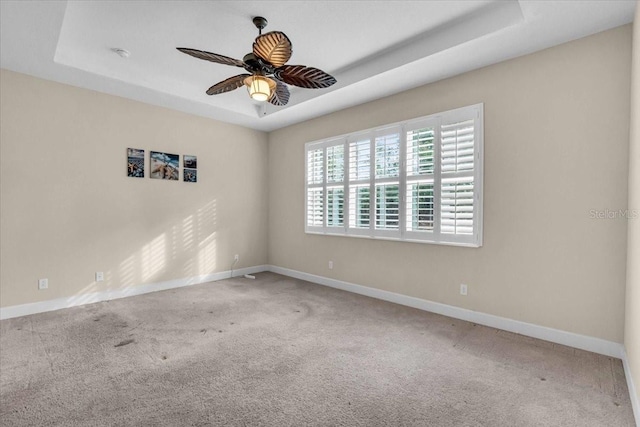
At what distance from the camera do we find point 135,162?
14.8ft

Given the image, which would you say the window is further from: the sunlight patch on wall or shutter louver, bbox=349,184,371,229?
the sunlight patch on wall

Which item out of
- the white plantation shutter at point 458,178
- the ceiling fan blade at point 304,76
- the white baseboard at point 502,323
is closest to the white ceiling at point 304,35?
the ceiling fan blade at point 304,76

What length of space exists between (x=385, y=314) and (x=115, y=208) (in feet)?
12.8

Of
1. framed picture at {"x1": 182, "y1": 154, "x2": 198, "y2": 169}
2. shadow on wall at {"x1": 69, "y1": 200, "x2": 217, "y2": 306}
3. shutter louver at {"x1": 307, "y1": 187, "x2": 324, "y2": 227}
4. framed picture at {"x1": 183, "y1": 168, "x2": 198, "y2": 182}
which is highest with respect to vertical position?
framed picture at {"x1": 182, "y1": 154, "x2": 198, "y2": 169}

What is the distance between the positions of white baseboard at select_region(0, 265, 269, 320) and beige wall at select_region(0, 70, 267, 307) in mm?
71

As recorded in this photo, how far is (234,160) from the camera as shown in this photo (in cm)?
568

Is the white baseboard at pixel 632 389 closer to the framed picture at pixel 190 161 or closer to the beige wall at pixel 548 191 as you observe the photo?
the beige wall at pixel 548 191

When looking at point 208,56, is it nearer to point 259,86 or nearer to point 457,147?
point 259,86

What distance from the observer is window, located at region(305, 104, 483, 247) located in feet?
11.4

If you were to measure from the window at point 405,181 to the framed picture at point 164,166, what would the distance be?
7.12ft

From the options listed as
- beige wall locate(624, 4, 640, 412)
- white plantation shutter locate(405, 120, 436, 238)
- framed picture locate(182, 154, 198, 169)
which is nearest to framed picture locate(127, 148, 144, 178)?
framed picture locate(182, 154, 198, 169)

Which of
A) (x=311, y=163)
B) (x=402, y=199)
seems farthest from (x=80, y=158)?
(x=402, y=199)

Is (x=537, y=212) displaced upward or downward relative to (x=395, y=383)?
upward

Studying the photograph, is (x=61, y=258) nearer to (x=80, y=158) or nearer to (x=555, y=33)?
(x=80, y=158)
